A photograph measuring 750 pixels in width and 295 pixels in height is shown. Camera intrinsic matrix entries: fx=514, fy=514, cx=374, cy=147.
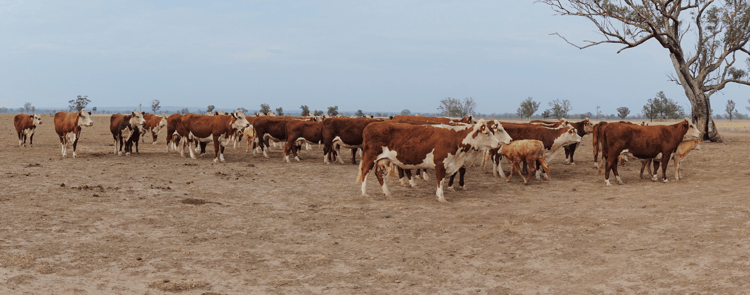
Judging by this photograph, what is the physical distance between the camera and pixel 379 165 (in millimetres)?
10734

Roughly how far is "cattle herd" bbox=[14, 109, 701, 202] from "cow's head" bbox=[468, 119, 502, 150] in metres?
0.02

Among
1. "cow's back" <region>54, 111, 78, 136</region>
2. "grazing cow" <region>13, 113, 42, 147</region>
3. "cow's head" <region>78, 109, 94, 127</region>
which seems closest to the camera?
"cow's head" <region>78, 109, 94, 127</region>

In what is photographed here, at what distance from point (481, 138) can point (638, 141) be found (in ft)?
Answer: 14.3

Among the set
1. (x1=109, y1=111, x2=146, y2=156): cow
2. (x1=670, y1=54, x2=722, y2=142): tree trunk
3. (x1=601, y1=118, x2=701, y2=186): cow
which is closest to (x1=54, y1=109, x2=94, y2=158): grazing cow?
(x1=109, y1=111, x2=146, y2=156): cow

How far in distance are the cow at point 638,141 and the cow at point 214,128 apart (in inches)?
463

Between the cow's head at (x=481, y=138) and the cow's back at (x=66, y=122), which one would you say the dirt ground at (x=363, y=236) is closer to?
the cow's head at (x=481, y=138)

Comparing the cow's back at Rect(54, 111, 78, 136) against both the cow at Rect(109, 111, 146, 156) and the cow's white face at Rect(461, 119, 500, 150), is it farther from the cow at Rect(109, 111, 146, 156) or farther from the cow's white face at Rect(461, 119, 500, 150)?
the cow's white face at Rect(461, 119, 500, 150)

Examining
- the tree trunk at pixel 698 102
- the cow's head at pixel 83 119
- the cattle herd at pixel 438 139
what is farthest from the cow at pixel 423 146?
the tree trunk at pixel 698 102

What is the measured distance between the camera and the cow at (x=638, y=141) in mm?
12273

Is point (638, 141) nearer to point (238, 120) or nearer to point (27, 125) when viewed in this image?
point (238, 120)

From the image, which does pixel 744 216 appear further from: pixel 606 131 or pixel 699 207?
pixel 606 131

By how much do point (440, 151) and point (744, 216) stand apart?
17.0 feet

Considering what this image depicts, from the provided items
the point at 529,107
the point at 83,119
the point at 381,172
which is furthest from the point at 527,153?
the point at 529,107

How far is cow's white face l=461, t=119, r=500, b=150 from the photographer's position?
10672 mm
